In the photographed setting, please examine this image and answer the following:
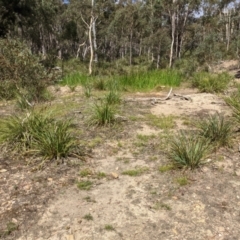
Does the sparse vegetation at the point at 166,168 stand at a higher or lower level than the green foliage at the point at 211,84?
lower

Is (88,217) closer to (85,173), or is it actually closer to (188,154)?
(85,173)

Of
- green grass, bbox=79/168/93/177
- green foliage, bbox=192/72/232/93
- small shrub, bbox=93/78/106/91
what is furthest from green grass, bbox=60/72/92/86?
green grass, bbox=79/168/93/177

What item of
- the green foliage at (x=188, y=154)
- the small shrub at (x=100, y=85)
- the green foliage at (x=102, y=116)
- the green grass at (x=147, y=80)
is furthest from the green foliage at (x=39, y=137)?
the green grass at (x=147, y=80)

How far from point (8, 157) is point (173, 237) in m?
2.60

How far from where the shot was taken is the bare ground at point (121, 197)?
2.90m

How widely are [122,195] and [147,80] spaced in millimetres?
6823

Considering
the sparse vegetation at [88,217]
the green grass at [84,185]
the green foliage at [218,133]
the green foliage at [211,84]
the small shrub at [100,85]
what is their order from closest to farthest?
the sparse vegetation at [88,217], the green grass at [84,185], the green foliage at [218,133], the green foliage at [211,84], the small shrub at [100,85]

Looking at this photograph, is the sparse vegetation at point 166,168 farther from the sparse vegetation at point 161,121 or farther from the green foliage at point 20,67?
the green foliage at point 20,67

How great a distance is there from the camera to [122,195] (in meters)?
3.44

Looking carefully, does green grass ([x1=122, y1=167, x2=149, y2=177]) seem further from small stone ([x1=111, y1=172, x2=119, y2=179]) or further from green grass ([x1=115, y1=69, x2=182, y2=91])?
green grass ([x1=115, y1=69, x2=182, y2=91])

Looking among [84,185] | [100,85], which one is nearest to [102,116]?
[84,185]

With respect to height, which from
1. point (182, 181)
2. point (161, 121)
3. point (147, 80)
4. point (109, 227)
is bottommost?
point (109, 227)

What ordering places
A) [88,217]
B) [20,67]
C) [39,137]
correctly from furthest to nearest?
[20,67], [39,137], [88,217]

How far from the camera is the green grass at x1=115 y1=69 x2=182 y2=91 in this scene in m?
9.71
